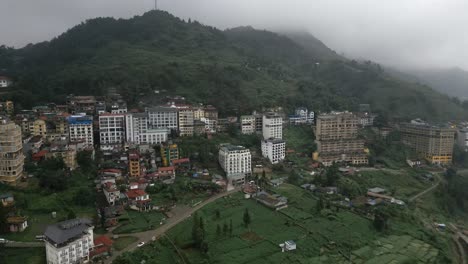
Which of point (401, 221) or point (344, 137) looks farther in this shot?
point (344, 137)

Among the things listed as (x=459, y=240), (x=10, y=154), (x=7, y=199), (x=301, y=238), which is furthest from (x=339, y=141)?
(x=7, y=199)

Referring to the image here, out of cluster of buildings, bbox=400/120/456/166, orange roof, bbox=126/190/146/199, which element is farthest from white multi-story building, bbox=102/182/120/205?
cluster of buildings, bbox=400/120/456/166

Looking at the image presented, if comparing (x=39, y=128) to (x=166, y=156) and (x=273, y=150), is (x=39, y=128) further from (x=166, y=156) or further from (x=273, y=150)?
(x=273, y=150)

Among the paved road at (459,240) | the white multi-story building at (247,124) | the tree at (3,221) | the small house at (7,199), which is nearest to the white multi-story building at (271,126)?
the white multi-story building at (247,124)

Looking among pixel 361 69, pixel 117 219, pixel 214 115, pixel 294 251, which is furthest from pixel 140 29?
pixel 294 251

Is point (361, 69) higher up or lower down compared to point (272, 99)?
higher up

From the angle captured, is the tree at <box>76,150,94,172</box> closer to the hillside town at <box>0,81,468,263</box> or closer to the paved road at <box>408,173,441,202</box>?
the hillside town at <box>0,81,468,263</box>

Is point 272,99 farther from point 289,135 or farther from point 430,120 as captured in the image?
point 430,120

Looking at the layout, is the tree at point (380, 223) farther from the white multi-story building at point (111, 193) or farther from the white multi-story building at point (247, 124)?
the white multi-story building at point (247, 124)
